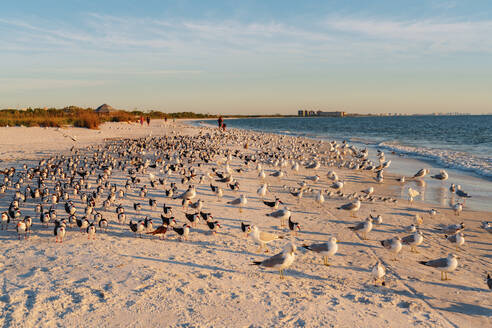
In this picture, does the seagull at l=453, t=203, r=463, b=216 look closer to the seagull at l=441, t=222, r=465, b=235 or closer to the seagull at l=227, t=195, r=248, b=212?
the seagull at l=441, t=222, r=465, b=235

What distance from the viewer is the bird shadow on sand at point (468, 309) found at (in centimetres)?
763

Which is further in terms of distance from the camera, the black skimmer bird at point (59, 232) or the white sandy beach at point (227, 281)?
the black skimmer bird at point (59, 232)

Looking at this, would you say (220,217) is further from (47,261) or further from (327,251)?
(47,261)

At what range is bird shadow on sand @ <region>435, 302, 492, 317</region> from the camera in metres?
7.63

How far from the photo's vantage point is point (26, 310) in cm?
668

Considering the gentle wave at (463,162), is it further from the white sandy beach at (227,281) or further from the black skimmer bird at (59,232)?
the black skimmer bird at (59,232)

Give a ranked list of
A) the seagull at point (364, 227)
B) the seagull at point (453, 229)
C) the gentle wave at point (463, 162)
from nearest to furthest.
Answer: the seagull at point (364, 227) < the seagull at point (453, 229) < the gentle wave at point (463, 162)

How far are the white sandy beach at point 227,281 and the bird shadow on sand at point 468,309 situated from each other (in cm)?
3

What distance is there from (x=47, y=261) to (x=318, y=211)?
10.7 meters

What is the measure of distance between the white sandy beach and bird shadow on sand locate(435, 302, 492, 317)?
0.03 metres

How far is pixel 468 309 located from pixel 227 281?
5.73 metres

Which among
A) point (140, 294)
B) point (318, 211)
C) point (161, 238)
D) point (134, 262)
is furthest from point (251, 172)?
point (140, 294)

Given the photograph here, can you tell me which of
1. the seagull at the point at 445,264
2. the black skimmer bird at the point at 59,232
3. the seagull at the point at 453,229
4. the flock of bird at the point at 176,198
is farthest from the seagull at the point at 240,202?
the seagull at the point at 453,229

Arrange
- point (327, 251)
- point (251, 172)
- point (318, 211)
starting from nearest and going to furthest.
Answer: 1. point (327, 251)
2. point (318, 211)
3. point (251, 172)
